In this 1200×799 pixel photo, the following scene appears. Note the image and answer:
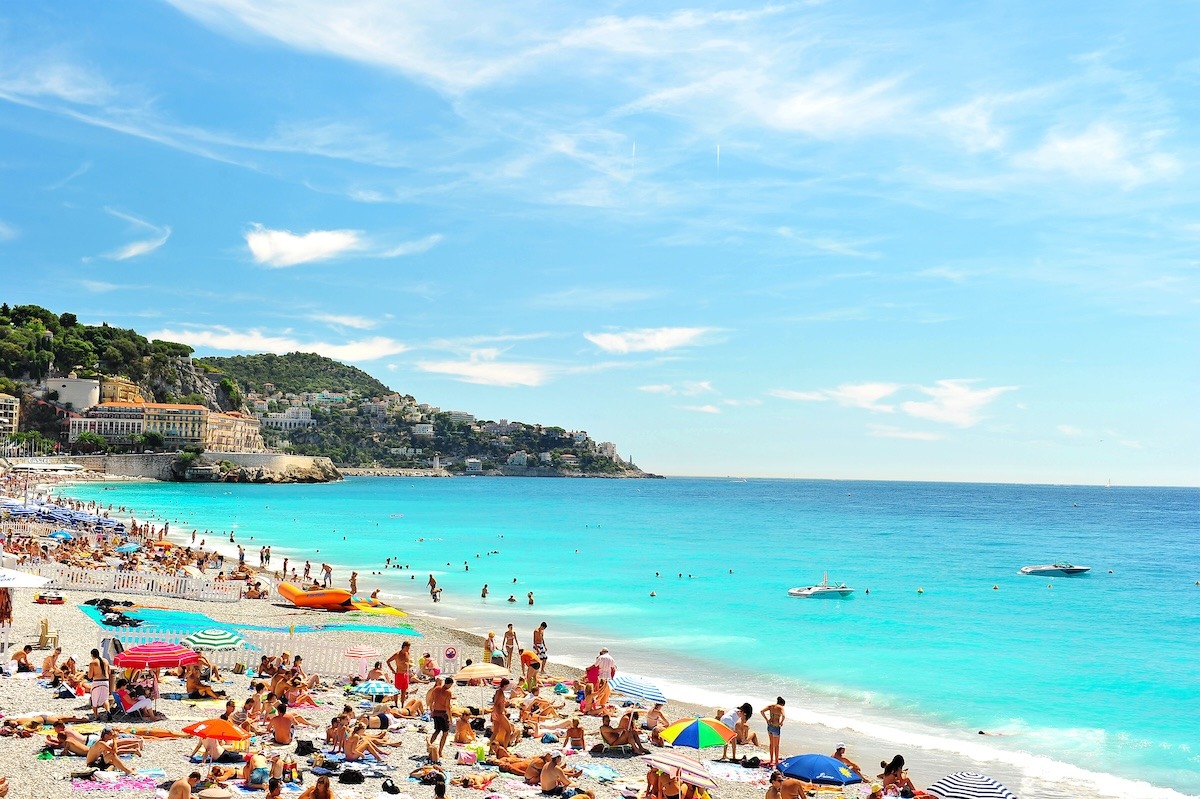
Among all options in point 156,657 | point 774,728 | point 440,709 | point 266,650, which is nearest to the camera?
point 440,709

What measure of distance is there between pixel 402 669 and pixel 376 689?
2.04ft

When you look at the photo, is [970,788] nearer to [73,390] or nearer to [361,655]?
[361,655]

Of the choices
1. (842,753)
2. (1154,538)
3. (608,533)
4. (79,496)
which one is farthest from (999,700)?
(79,496)

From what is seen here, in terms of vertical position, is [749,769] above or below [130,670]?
below

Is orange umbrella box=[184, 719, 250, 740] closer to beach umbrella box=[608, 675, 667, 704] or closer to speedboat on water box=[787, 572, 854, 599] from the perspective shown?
beach umbrella box=[608, 675, 667, 704]

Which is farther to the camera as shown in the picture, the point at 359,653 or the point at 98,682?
the point at 359,653

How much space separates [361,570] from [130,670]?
27.2 metres

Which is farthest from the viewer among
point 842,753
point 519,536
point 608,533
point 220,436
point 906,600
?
point 220,436

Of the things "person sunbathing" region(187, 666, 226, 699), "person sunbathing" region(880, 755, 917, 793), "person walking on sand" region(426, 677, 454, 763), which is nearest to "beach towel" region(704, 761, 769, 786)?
"person sunbathing" region(880, 755, 917, 793)

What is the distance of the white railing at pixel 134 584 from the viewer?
24625 mm

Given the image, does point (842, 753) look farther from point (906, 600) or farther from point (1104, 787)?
point (906, 600)

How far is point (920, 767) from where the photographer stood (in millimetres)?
13836

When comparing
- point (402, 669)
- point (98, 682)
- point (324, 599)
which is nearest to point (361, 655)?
point (402, 669)

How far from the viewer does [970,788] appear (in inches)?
398
